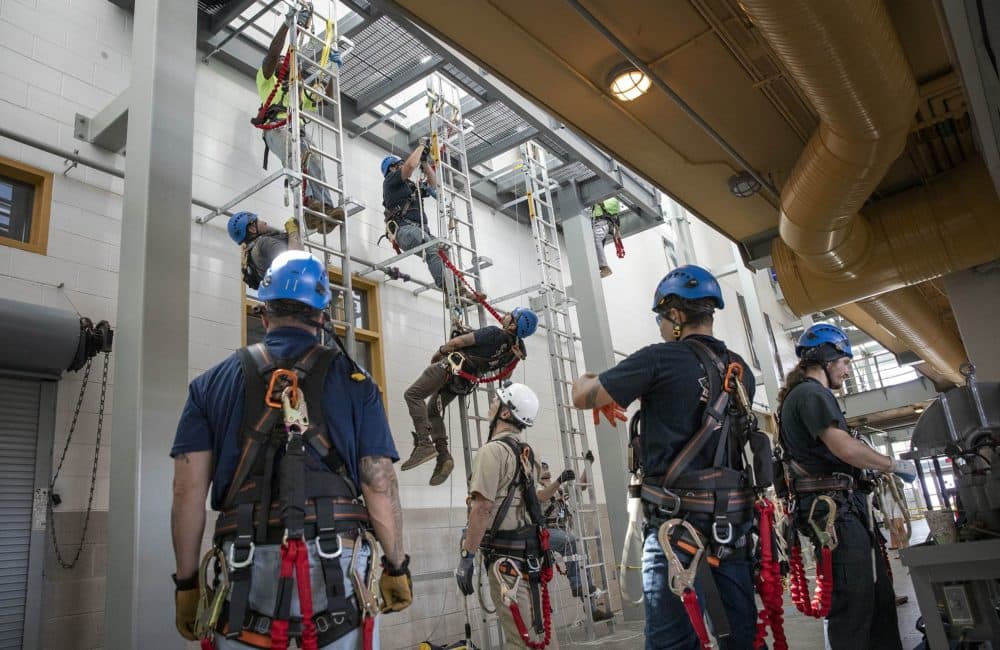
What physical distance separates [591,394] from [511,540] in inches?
84.3

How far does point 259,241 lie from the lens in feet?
19.6

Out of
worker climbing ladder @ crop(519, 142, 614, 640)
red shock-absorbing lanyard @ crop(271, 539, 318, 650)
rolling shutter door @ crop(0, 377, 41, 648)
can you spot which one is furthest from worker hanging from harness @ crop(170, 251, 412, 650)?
worker climbing ladder @ crop(519, 142, 614, 640)

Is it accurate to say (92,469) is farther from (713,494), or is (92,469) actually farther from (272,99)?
(713,494)

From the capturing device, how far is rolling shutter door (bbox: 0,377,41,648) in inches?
Result: 191

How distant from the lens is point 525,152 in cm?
1020

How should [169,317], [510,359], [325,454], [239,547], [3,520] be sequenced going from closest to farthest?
[239,547] → [325,454] → [169,317] → [3,520] → [510,359]

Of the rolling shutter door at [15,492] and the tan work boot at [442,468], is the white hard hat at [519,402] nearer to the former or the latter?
the tan work boot at [442,468]

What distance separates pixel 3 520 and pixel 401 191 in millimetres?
4781

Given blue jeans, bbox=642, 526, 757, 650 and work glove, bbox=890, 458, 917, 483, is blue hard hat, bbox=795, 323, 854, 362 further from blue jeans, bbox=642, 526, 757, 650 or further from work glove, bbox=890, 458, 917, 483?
blue jeans, bbox=642, 526, 757, 650

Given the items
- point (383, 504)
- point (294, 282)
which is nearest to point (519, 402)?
point (383, 504)

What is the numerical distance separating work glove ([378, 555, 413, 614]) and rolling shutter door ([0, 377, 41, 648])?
3.79 m

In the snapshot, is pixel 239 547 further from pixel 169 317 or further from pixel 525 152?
pixel 525 152

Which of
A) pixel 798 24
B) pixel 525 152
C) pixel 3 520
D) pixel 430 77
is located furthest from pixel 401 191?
pixel 798 24

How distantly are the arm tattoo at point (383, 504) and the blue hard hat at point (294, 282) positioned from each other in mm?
679
